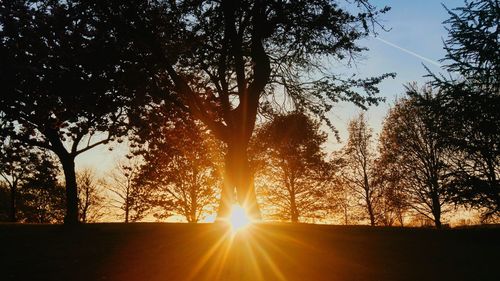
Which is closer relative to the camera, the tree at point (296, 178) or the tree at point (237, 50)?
the tree at point (237, 50)

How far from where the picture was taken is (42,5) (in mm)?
14266

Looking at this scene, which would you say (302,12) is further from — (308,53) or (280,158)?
(280,158)

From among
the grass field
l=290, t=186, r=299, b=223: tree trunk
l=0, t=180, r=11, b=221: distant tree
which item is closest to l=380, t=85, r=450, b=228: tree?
l=290, t=186, r=299, b=223: tree trunk

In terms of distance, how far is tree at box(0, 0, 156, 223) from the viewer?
39.8 feet

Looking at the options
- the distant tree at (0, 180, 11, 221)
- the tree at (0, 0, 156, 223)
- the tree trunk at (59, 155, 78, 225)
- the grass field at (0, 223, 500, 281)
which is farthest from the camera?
the distant tree at (0, 180, 11, 221)

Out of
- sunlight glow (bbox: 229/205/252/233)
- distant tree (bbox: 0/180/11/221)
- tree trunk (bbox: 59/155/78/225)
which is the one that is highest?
distant tree (bbox: 0/180/11/221)

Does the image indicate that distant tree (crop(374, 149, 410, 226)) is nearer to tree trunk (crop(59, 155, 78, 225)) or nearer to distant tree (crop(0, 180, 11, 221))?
tree trunk (crop(59, 155, 78, 225))

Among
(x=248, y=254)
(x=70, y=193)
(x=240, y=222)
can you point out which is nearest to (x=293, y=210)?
(x=240, y=222)

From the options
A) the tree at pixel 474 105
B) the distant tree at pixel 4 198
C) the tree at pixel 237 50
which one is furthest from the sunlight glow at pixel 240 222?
the distant tree at pixel 4 198

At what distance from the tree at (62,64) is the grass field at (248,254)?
449 centimetres

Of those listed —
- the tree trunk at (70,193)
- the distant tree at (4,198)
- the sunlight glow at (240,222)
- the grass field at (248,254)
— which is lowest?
the grass field at (248,254)

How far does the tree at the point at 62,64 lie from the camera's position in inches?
477

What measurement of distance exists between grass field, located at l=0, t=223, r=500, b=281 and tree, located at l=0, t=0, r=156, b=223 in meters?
4.49

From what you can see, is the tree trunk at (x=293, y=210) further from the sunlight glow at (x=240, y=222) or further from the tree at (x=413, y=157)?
the sunlight glow at (x=240, y=222)
